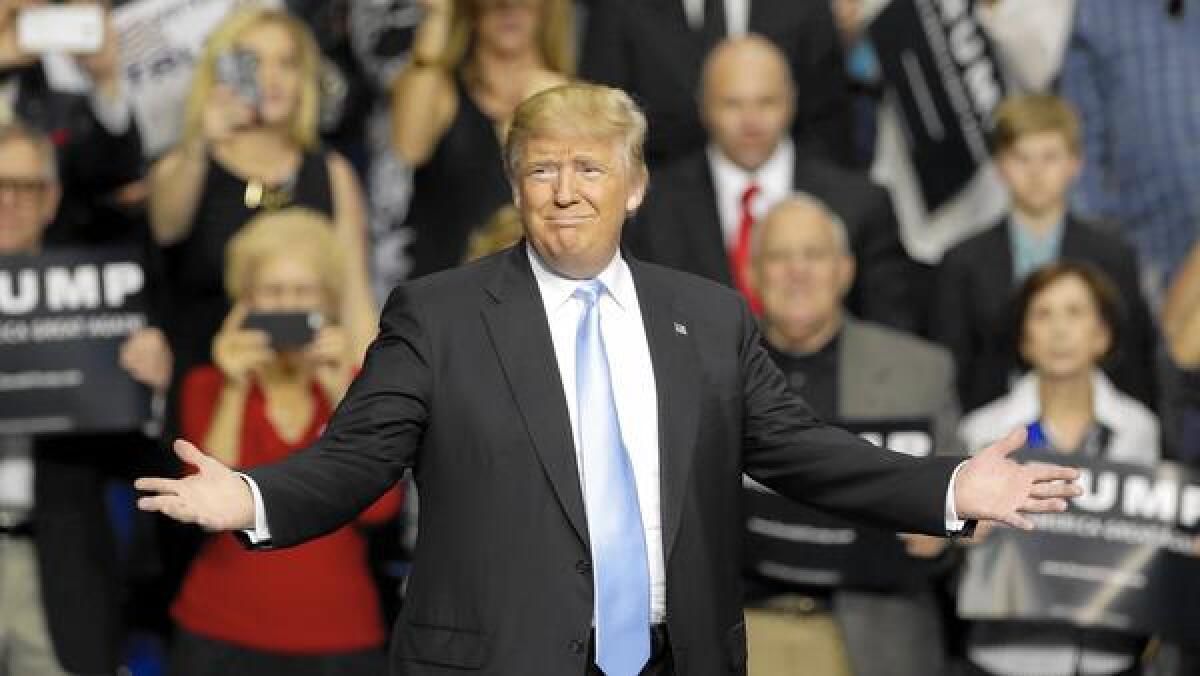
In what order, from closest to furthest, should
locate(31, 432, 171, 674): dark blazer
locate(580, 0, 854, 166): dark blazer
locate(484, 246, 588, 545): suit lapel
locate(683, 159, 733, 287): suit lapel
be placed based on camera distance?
locate(484, 246, 588, 545): suit lapel, locate(31, 432, 171, 674): dark blazer, locate(683, 159, 733, 287): suit lapel, locate(580, 0, 854, 166): dark blazer

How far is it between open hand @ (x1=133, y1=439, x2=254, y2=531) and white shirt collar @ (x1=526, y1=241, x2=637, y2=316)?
0.58 m

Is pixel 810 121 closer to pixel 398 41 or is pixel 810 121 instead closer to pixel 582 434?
pixel 398 41

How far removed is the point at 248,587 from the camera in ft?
18.2

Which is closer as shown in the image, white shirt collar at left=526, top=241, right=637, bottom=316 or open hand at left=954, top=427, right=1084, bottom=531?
open hand at left=954, top=427, right=1084, bottom=531

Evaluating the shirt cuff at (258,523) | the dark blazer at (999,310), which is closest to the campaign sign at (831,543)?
the dark blazer at (999,310)

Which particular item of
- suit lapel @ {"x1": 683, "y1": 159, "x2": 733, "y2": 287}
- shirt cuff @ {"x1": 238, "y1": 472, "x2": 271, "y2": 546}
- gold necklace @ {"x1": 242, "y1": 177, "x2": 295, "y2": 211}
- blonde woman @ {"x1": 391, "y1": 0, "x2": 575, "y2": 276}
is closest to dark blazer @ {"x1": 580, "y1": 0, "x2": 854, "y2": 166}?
blonde woman @ {"x1": 391, "y1": 0, "x2": 575, "y2": 276}

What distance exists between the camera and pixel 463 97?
6.50m

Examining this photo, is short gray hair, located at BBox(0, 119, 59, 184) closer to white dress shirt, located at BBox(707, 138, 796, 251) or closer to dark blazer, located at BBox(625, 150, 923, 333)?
dark blazer, located at BBox(625, 150, 923, 333)

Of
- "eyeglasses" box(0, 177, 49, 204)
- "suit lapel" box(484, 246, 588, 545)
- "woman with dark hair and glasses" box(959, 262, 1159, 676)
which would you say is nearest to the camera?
"suit lapel" box(484, 246, 588, 545)

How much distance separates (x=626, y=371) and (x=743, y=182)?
2768 millimetres

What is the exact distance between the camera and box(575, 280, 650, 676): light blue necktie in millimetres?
3641

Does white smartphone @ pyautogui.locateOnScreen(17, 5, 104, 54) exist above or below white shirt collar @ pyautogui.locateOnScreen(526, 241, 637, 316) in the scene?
above

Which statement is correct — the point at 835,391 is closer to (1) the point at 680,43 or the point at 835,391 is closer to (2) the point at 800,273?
(2) the point at 800,273

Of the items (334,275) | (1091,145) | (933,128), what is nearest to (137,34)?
(334,275)
